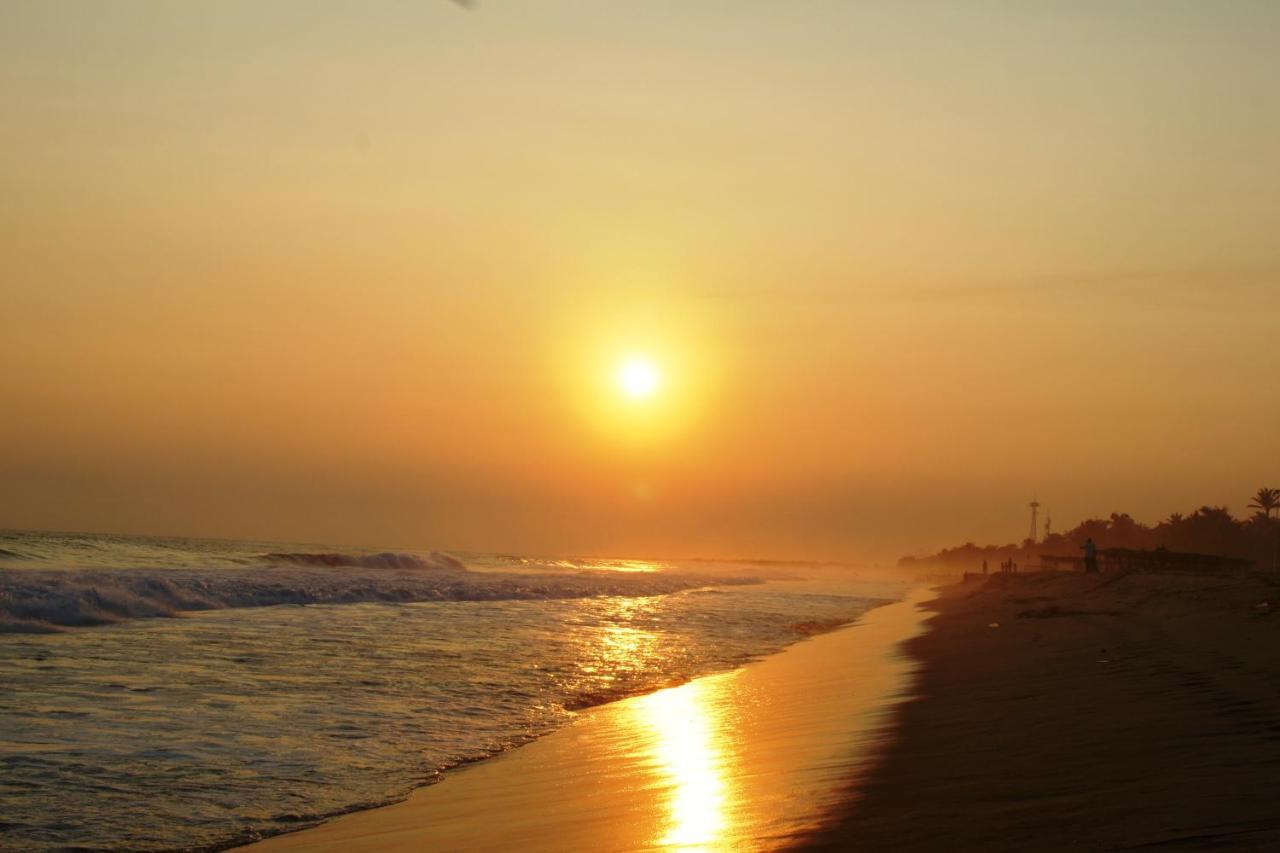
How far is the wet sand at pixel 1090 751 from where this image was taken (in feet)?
18.9

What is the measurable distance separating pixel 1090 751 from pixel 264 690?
9786mm

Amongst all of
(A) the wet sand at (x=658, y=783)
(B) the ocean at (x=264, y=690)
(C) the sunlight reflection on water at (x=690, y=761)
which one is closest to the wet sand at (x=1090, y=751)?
(A) the wet sand at (x=658, y=783)

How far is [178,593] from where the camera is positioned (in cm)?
2922

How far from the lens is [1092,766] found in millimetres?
7395

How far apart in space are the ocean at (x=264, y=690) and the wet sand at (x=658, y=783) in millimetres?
562

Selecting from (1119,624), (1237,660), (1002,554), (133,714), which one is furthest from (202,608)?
(1002,554)

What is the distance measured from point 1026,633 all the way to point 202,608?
20.3 m

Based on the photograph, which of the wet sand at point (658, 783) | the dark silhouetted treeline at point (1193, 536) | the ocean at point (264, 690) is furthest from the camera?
the dark silhouetted treeline at point (1193, 536)

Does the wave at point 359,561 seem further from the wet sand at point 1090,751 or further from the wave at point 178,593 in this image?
the wet sand at point 1090,751

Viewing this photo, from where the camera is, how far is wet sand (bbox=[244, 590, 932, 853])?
712cm

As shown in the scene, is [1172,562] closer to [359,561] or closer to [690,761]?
[359,561]

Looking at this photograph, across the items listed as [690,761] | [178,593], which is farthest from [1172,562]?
[690,761]

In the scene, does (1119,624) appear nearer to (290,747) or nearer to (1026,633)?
(1026,633)

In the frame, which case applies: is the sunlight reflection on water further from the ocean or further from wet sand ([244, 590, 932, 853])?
the ocean
